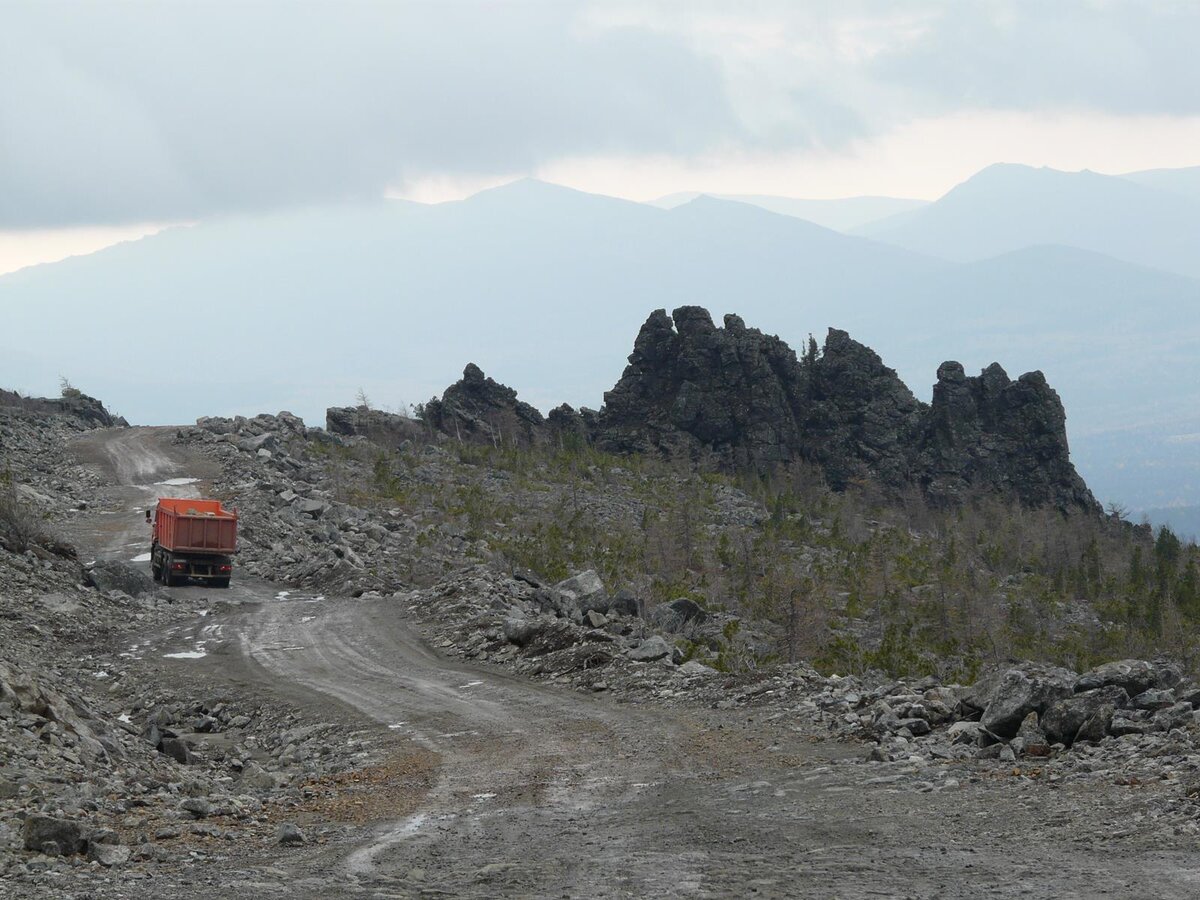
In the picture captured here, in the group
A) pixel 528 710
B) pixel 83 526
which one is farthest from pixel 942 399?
pixel 528 710

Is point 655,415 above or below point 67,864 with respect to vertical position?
above

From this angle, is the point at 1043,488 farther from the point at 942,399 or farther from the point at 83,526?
the point at 83,526

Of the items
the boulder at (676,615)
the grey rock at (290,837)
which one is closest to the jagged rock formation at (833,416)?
the boulder at (676,615)

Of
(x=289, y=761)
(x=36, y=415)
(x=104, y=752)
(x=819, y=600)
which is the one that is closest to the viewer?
(x=104, y=752)

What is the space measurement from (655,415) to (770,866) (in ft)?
329

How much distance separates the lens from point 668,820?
13703mm

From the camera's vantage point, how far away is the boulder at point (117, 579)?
36.1m

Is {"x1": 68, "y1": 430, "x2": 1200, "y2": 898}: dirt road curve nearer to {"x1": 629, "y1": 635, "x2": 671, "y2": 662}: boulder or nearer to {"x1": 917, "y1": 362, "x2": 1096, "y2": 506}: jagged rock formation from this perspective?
{"x1": 629, "y1": 635, "x2": 671, "y2": 662}: boulder

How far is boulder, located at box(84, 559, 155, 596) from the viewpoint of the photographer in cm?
3609

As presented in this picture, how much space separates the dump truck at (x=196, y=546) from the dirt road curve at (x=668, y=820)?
17.7 meters

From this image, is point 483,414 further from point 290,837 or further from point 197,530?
point 290,837

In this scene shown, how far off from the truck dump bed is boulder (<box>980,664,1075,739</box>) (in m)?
29.9

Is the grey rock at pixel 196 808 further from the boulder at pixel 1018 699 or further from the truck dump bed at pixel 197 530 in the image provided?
the truck dump bed at pixel 197 530

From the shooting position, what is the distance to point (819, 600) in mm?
56062
